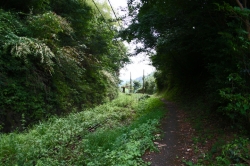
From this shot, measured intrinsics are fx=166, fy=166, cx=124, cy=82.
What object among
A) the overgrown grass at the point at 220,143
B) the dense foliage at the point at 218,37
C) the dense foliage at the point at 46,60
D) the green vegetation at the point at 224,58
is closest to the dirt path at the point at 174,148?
the overgrown grass at the point at 220,143

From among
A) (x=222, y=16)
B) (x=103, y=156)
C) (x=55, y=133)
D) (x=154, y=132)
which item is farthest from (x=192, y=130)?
(x=55, y=133)

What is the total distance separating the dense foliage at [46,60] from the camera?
5.97 meters

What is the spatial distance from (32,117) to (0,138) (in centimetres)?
192

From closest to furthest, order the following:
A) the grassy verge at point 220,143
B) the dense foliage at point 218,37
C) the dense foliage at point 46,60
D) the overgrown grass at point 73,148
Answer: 1. the grassy verge at point 220,143
2. the dense foliage at point 218,37
3. the overgrown grass at point 73,148
4. the dense foliage at point 46,60

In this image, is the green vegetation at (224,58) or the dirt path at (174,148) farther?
the dirt path at (174,148)

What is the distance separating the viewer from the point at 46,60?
6.82 m

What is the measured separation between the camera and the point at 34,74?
7.26 metres

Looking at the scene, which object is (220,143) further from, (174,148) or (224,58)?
(224,58)

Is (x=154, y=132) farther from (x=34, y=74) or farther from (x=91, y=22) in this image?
(x=91, y=22)

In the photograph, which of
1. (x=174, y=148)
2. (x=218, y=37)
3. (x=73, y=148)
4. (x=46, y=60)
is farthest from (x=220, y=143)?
(x=46, y=60)

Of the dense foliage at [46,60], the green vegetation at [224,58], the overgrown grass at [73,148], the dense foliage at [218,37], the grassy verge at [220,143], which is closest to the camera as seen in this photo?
the grassy verge at [220,143]

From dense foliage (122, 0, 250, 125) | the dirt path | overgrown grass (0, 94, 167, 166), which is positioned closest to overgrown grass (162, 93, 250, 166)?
the dirt path

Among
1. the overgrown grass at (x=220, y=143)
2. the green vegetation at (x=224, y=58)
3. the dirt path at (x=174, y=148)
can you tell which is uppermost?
the green vegetation at (x=224, y=58)

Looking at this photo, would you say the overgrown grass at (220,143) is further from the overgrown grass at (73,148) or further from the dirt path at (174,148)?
the overgrown grass at (73,148)
